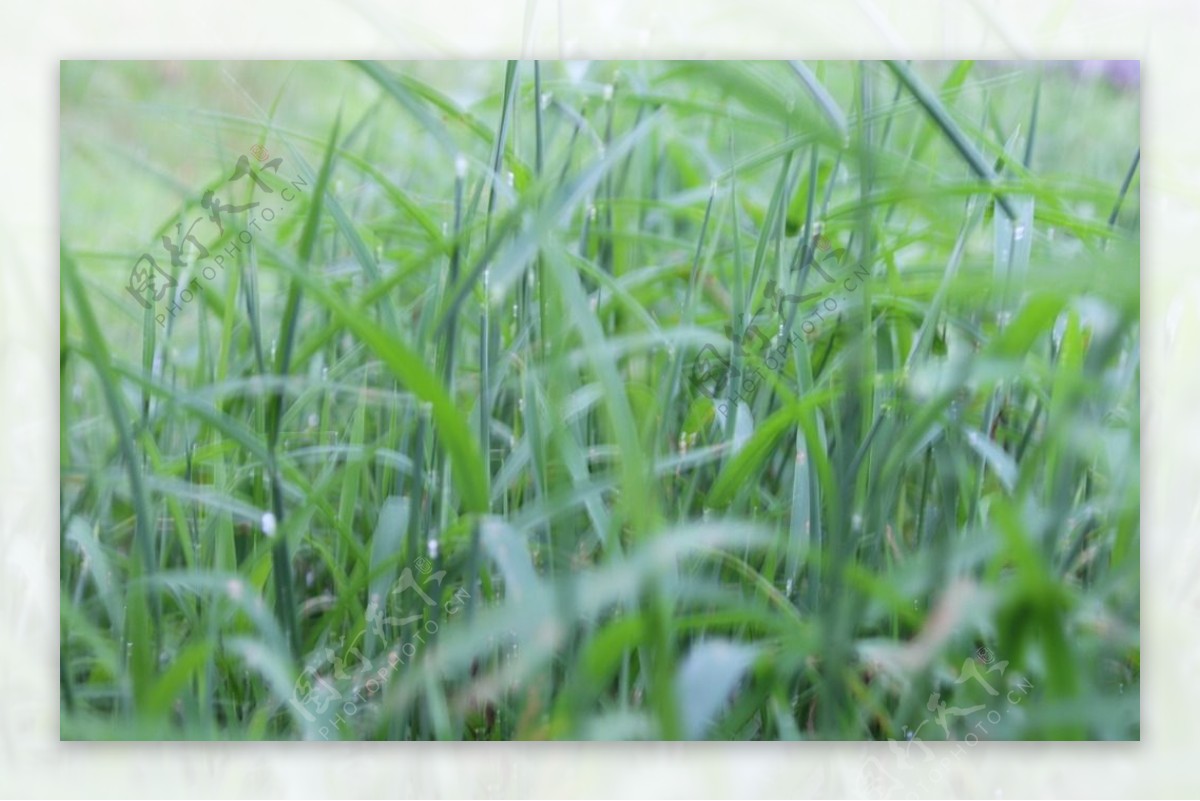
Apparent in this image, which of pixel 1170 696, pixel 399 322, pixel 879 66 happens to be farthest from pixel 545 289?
pixel 1170 696

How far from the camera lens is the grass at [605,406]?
41.3 inches

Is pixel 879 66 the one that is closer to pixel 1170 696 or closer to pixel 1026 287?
pixel 1026 287

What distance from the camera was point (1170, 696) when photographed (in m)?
1.09

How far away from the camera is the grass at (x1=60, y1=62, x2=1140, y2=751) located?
3.44 ft

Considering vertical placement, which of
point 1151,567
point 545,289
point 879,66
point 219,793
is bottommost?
point 219,793

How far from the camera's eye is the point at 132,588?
1.08 metres

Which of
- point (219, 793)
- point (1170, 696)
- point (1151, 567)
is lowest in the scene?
point (219, 793)

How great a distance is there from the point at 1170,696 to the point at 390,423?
2.60 feet

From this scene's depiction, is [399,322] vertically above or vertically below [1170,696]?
above

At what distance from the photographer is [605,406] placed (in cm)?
107

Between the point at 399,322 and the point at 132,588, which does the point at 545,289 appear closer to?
the point at 399,322

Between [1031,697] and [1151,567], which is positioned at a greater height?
[1151,567]

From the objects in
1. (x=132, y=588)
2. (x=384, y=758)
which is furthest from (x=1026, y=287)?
(x=132, y=588)

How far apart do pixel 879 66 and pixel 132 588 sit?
0.87 metres
